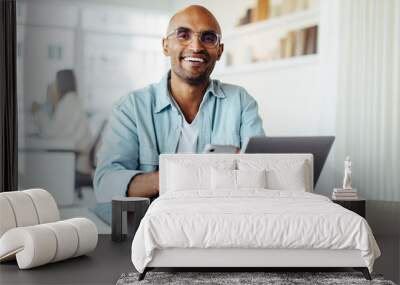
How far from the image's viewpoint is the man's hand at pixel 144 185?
6.09 m

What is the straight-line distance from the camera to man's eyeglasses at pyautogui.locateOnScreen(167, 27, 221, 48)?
20.3ft

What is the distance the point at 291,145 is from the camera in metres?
5.84

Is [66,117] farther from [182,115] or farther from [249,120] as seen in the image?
[249,120]

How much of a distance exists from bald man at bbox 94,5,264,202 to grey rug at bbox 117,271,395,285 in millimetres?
1858

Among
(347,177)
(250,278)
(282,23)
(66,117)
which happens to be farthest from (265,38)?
(250,278)

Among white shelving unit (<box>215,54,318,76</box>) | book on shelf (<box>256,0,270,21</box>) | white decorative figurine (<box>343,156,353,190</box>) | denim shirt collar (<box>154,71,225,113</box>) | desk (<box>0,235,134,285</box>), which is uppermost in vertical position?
book on shelf (<box>256,0,270,21</box>)

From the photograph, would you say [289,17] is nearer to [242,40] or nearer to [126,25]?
[242,40]

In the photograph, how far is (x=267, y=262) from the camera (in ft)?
13.7

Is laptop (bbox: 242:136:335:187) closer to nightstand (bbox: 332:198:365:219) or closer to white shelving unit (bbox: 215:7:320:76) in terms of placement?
nightstand (bbox: 332:198:365:219)

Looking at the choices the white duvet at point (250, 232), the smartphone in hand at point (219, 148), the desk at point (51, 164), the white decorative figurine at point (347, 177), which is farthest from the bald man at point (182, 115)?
the white duvet at point (250, 232)

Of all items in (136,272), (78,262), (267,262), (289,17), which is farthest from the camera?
(289,17)

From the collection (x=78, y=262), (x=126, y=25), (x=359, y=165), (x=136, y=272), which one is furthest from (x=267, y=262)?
(x=126, y=25)

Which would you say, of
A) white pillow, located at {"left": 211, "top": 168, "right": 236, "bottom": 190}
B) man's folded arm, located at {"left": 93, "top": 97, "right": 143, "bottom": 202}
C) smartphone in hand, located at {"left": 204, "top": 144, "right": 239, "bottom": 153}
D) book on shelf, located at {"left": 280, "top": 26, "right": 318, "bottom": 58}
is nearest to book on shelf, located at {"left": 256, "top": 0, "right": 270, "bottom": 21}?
book on shelf, located at {"left": 280, "top": 26, "right": 318, "bottom": 58}

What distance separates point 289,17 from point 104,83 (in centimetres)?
194
